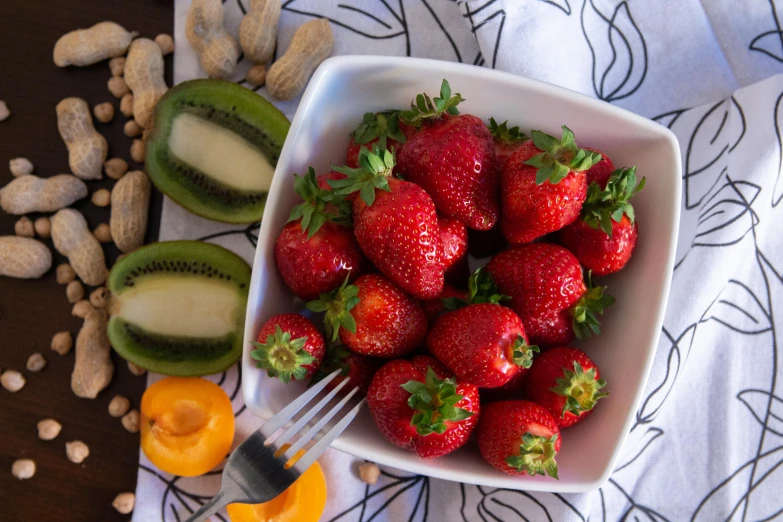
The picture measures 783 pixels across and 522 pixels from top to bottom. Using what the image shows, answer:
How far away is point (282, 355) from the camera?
77 cm

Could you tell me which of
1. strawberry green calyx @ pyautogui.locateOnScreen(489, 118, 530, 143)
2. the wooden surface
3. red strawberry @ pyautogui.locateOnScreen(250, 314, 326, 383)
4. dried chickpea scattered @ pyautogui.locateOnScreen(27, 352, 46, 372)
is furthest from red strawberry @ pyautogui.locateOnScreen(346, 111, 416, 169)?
dried chickpea scattered @ pyautogui.locateOnScreen(27, 352, 46, 372)

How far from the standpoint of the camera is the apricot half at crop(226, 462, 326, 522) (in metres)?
1.00

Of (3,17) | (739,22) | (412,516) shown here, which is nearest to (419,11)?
(739,22)

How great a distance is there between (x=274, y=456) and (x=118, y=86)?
726 mm

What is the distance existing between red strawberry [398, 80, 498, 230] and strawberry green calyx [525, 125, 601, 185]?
0.07 meters

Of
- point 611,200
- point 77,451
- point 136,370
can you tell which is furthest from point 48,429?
point 611,200

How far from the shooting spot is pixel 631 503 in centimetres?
102

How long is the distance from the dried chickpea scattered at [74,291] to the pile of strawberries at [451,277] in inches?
19.5

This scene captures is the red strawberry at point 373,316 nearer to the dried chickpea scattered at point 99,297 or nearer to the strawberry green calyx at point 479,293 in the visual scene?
the strawberry green calyx at point 479,293

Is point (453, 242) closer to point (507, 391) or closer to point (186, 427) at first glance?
point (507, 391)

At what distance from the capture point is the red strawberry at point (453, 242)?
Result: 0.80 m

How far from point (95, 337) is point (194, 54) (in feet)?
1.75

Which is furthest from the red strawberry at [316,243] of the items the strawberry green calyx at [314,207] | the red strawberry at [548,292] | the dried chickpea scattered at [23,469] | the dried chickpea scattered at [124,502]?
the dried chickpea scattered at [23,469]

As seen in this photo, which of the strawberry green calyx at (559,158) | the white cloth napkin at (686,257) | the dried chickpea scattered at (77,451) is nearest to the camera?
the strawberry green calyx at (559,158)
